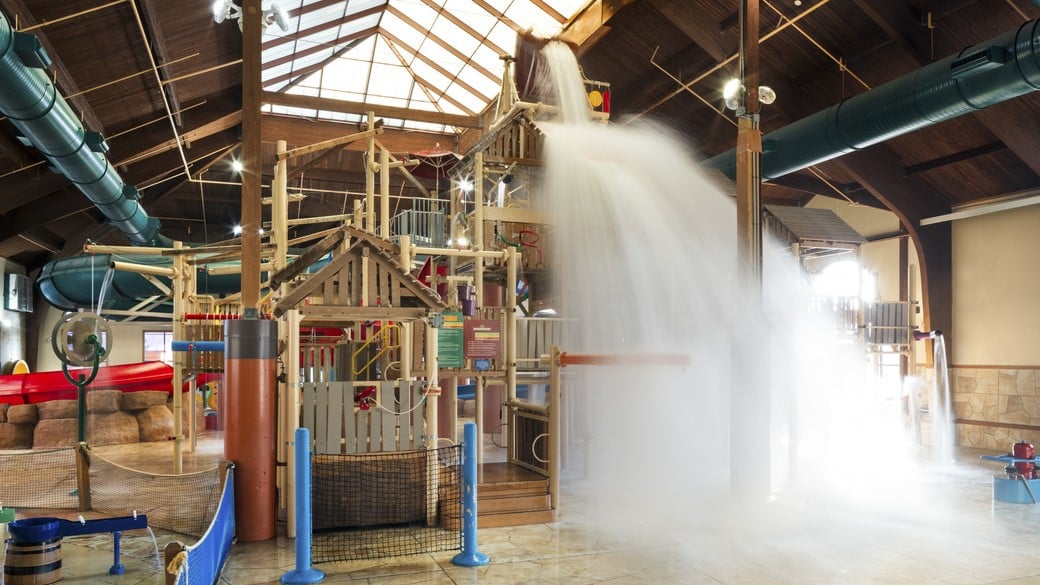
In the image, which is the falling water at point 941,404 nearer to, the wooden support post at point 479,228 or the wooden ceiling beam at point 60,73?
the wooden support post at point 479,228

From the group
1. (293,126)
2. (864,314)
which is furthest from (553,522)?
(293,126)

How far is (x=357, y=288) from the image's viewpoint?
28.6 feet

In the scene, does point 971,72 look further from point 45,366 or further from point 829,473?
point 45,366

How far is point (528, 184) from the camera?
14727mm

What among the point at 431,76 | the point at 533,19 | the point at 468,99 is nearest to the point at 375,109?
the point at 431,76

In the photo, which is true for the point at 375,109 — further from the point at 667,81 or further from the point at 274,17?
the point at 274,17

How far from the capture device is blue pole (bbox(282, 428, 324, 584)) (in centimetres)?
698

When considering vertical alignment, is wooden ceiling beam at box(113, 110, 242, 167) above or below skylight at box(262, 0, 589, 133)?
below

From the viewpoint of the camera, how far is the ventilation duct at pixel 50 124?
8164 mm

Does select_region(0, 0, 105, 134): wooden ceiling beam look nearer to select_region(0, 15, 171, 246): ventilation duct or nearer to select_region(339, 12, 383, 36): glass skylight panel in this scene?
select_region(0, 15, 171, 246): ventilation duct

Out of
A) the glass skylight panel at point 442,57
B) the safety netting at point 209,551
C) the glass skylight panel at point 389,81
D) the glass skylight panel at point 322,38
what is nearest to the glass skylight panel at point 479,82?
the glass skylight panel at point 442,57

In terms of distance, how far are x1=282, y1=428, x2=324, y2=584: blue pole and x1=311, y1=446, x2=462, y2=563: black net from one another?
A: 50.7 inches

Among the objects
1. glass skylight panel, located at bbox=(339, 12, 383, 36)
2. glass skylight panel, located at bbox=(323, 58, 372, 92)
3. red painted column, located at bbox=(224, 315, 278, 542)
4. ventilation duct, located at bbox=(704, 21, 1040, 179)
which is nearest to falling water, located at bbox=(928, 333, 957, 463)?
ventilation duct, located at bbox=(704, 21, 1040, 179)

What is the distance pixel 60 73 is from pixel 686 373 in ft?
36.5
